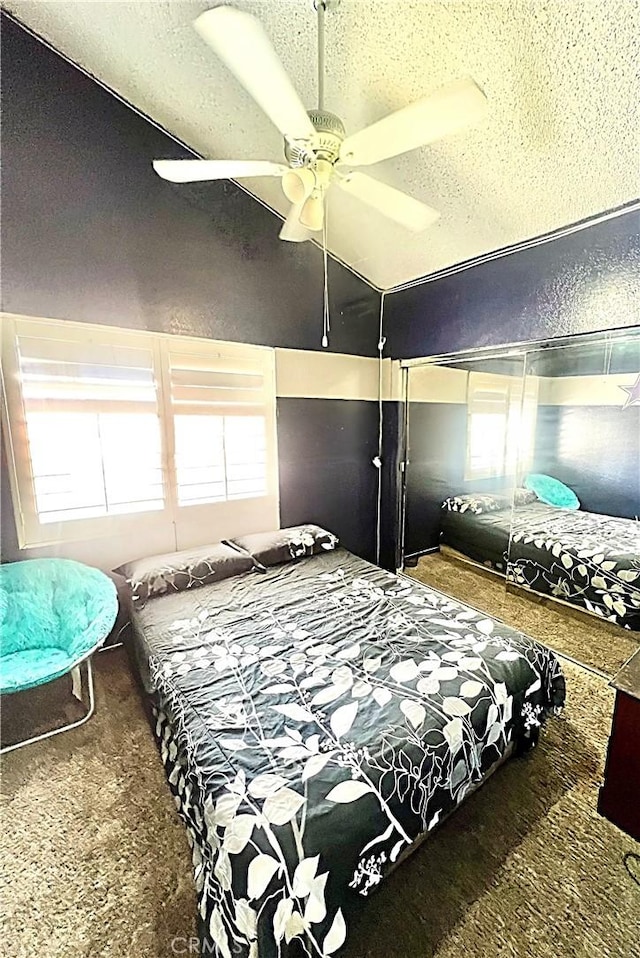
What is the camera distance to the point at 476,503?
3.47 m

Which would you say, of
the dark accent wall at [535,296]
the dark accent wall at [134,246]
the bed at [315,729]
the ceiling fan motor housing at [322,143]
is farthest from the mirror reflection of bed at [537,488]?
the ceiling fan motor housing at [322,143]

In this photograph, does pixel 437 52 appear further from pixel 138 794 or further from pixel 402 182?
pixel 138 794

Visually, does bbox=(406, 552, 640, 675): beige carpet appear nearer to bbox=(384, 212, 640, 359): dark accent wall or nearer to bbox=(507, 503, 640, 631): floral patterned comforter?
bbox=(507, 503, 640, 631): floral patterned comforter

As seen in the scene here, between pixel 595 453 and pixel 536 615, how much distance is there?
4.01ft

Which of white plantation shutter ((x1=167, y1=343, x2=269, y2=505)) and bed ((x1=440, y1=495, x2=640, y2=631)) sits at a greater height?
white plantation shutter ((x1=167, y1=343, x2=269, y2=505))

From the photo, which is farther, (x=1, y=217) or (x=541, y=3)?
(x=1, y=217)

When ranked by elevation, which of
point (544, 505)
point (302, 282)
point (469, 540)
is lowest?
point (469, 540)

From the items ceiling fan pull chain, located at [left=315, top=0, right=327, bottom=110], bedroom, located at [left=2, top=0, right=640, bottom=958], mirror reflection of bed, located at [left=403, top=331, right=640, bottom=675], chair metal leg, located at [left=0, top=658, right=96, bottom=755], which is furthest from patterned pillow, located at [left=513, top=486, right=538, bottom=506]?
chair metal leg, located at [left=0, top=658, right=96, bottom=755]

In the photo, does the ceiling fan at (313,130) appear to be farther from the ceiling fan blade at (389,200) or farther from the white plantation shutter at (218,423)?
the white plantation shutter at (218,423)

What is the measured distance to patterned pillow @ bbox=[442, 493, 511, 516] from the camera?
3.30m

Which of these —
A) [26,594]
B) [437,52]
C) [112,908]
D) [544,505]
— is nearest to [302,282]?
[437,52]

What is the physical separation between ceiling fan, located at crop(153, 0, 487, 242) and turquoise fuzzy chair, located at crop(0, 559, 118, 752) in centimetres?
193

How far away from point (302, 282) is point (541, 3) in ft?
6.50

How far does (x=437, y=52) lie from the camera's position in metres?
1.56
